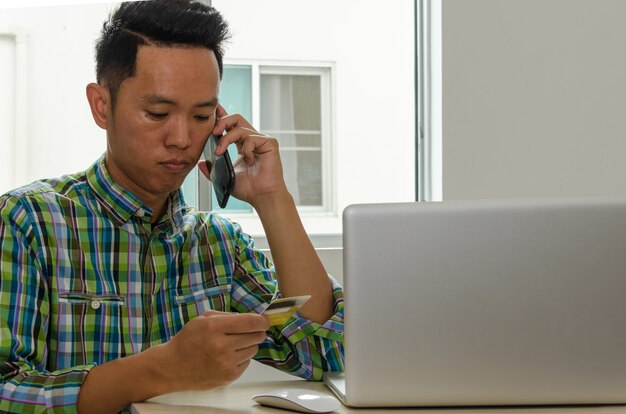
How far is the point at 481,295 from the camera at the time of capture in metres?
0.97

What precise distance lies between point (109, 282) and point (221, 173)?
31 cm

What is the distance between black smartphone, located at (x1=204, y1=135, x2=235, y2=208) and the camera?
1.57 metres

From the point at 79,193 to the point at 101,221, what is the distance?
0.23 feet

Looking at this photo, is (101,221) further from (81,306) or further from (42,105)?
(42,105)

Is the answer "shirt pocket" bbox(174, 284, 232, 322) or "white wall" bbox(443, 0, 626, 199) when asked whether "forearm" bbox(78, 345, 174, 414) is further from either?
"white wall" bbox(443, 0, 626, 199)

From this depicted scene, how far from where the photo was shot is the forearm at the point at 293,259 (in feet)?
4.88

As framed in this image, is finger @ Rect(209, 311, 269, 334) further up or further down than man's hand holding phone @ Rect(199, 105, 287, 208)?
further down

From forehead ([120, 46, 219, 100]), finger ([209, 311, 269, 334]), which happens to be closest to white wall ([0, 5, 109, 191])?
forehead ([120, 46, 219, 100])

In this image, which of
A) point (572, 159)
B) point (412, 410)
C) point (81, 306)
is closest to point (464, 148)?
point (572, 159)

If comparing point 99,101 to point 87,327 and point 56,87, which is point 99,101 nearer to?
point 87,327

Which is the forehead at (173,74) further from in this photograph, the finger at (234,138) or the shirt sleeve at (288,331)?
the shirt sleeve at (288,331)

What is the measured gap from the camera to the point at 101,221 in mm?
1477

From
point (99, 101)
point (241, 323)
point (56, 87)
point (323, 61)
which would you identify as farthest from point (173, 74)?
point (323, 61)

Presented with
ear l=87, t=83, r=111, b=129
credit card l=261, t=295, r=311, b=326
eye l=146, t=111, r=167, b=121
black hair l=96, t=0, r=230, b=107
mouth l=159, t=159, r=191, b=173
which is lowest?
credit card l=261, t=295, r=311, b=326
